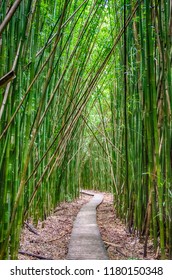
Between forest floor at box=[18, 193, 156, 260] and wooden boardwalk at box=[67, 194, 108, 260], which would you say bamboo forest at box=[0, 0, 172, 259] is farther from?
wooden boardwalk at box=[67, 194, 108, 260]

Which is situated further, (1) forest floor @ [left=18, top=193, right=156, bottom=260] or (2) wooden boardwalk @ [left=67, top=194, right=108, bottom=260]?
(1) forest floor @ [left=18, top=193, right=156, bottom=260]

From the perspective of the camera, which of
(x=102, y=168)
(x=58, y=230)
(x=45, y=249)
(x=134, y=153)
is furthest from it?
(x=102, y=168)

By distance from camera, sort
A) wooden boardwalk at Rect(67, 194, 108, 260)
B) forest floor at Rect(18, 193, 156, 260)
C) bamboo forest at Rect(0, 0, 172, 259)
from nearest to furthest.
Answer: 1. bamboo forest at Rect(0, 0, 172, 259)
2. wooden boardwalk at Rect(67, 194, 108, 260)
3. forest floor at Rect(18, 193, 156, 260)

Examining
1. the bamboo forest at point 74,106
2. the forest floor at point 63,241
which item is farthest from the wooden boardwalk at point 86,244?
the bamboo forest at point 74,106

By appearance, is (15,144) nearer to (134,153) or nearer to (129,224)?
(134,153)

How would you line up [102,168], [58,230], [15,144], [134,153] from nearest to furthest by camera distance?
[15,144]
[134,153]
[58,230]
[102,168]

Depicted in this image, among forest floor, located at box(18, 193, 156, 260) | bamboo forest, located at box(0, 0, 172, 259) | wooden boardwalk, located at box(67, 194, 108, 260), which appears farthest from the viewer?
forest floor, located at box(18, 193, 156, 260)

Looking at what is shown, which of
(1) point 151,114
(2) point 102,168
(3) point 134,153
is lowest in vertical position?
(2) point 102,168

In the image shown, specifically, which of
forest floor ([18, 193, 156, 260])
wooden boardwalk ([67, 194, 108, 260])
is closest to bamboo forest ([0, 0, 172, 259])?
forest floor ([18, 193, 156, 260])

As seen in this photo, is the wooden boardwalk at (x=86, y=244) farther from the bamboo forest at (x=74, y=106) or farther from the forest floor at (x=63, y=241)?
the bamboo forest at (x=74, y=106)

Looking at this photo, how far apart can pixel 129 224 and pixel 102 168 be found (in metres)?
6.40

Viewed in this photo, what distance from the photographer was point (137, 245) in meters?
2.72

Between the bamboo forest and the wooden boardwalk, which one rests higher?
the bamboo forest
